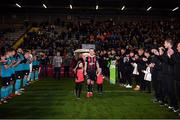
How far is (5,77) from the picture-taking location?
15148 mm

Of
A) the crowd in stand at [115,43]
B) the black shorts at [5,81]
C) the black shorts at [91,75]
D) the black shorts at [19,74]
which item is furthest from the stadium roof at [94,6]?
the black shorts at [5,81]

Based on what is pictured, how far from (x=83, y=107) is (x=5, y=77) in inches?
135

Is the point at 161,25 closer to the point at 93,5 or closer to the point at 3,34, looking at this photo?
the point at 93,5

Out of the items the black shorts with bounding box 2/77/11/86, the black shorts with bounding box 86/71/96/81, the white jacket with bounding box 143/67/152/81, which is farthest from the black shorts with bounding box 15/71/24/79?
the white jacket with bounding box 143/67/152/81

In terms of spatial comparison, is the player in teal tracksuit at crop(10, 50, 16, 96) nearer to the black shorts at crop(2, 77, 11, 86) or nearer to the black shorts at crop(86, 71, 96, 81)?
the black shorts at crop(2, 77, 11, 86)

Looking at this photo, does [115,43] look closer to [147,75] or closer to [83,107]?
[147,75]

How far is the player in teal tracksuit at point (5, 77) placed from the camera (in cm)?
1463

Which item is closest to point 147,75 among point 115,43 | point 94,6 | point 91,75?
point 91,75

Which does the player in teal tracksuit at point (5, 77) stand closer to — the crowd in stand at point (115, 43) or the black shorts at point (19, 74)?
the crowd in stand at point (115, 43)

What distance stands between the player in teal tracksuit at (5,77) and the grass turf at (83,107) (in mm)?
440

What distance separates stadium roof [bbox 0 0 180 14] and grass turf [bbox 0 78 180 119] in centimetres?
3060

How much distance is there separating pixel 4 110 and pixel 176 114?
19.5 ft

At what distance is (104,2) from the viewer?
47.7m

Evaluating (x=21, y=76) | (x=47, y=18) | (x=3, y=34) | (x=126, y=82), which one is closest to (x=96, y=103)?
(x=21, y=76)
